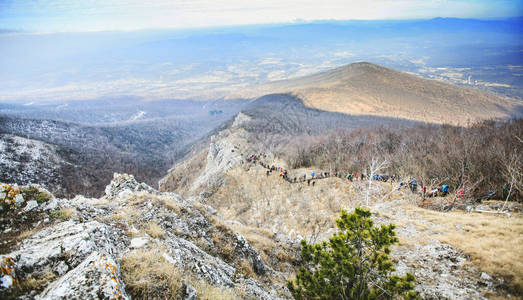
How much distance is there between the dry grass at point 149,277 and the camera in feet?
20.9

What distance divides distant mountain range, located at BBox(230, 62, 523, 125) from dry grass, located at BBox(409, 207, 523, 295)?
12851 cm

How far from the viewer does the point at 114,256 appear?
7551 millimetres

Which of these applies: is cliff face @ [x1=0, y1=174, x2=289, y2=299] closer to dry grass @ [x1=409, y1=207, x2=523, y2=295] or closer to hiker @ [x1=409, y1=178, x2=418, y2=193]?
dry grass @ [x1=409, y1=207, x2=523, y2=295]

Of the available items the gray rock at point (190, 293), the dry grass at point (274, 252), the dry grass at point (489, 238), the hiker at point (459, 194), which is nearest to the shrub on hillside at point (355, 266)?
the dry grass at point (274, 252)

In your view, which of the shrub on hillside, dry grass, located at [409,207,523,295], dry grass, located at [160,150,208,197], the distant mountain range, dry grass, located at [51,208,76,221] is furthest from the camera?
the distant mountain range

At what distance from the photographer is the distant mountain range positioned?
137000 mm

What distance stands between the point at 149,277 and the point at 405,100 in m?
188

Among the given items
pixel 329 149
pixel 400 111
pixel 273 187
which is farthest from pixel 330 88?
pixel 273 187

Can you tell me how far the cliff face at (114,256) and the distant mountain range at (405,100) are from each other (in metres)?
146

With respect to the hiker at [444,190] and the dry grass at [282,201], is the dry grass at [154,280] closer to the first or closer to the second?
the dry grass at [282,201]

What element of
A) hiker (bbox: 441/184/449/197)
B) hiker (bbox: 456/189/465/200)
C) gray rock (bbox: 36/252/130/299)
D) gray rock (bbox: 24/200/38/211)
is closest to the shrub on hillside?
gray rock (bbox: 36/252/130/299)

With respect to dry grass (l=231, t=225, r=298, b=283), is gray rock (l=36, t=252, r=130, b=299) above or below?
above

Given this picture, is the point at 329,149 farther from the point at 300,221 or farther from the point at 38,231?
the point at 38,231

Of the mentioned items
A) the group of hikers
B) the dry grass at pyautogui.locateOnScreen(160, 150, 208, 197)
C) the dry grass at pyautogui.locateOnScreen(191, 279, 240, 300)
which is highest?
the dry grass at pyautogui.locateOnScreen(191, 279, 240, 300)
